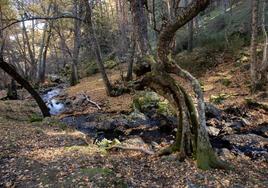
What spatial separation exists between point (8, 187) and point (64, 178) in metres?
1.26

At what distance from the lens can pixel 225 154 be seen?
9.74 metres

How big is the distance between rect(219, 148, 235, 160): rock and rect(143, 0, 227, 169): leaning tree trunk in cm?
126

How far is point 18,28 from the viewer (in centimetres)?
3325

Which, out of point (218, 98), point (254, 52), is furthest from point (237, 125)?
point (254, 52)

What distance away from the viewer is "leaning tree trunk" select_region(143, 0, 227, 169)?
325 inches

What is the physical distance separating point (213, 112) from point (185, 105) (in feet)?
17.9

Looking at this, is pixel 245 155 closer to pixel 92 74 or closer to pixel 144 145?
pixel 144 145

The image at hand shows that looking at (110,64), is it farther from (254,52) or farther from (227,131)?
(227,131)

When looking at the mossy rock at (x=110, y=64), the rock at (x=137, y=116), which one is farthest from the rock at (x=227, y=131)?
the mossy rock at (x=110, y=64)

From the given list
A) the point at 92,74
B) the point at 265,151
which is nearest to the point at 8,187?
the point at 265,151

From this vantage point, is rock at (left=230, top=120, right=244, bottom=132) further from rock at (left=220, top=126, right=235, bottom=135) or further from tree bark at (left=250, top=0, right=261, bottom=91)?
tree bark at (left=250, top=0, right=261, bottom=91)

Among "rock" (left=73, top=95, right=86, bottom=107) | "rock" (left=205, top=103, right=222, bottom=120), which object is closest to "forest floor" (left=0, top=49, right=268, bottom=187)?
"rock" (left=205, top=103, right=222, bottom=120)

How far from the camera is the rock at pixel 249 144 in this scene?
993 centimetres

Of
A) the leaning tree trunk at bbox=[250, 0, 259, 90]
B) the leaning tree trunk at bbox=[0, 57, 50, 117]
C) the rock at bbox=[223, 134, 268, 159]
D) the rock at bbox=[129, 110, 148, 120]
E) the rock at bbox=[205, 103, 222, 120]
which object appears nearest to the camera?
the rock at bbox=[223, 134, 268, 159]
